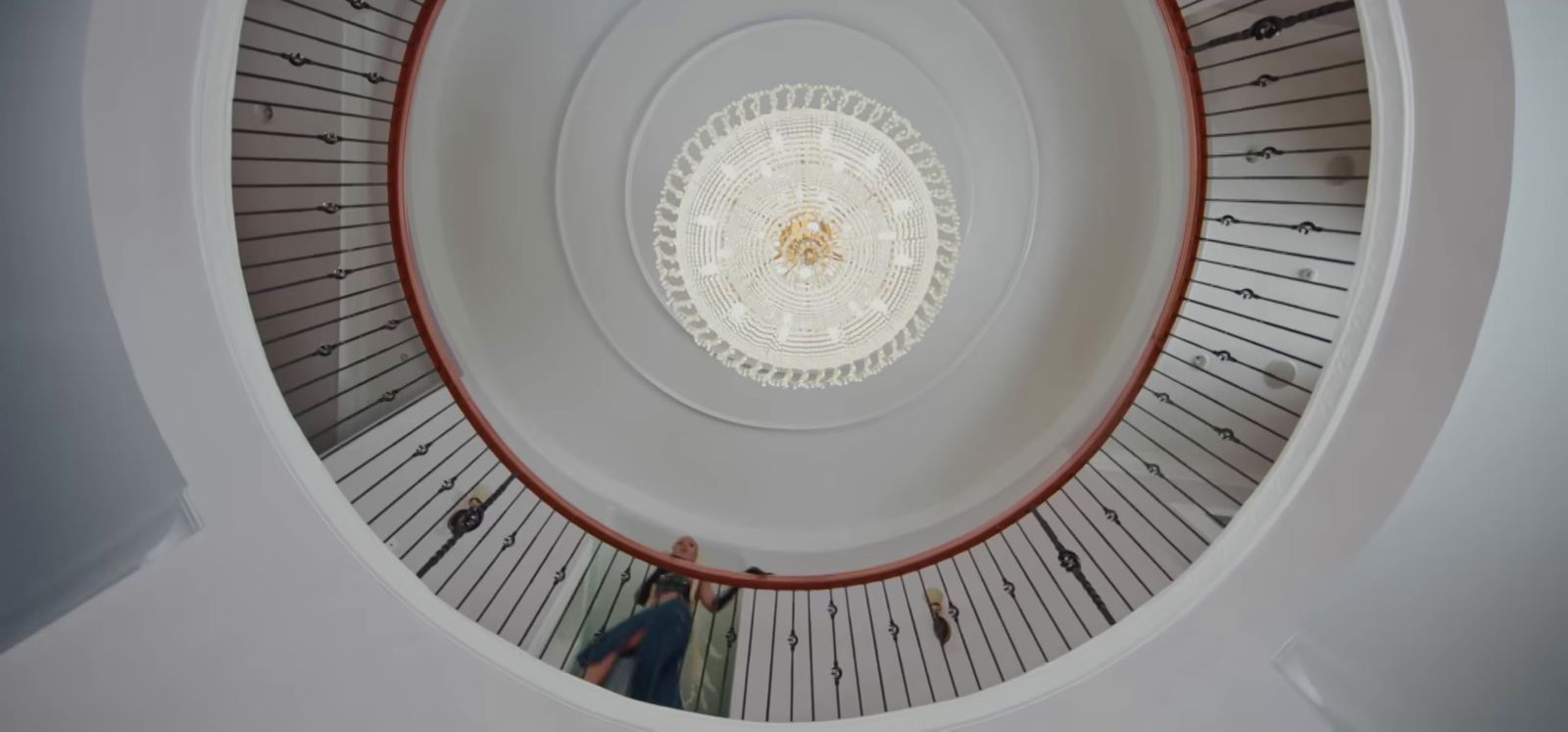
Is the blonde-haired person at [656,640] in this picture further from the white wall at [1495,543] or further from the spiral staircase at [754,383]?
the white wall at [1495,543]

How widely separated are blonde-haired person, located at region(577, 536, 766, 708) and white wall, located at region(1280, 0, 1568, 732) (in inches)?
118

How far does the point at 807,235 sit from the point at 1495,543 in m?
2.53

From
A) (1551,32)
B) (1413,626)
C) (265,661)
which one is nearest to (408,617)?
(265,661)

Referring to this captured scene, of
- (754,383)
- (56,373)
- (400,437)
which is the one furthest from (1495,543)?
(400,437)

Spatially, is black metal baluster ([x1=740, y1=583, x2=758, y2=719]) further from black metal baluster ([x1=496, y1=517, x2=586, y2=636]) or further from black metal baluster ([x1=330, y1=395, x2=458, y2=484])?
black metal baluster ([x1=330, y1=395, x2=458, y2=484])

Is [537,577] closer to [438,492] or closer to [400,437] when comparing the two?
[438,492]

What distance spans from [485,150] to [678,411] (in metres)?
2.03

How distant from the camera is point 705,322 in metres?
3.92

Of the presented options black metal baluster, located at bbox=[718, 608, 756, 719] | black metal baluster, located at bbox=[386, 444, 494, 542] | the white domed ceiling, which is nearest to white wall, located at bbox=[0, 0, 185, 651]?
black metal baluster, located at bbox=[386, 444, 494, 542]

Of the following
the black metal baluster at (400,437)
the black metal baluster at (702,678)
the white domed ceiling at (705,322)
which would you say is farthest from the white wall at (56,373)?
the black metal baluster at (702,678)

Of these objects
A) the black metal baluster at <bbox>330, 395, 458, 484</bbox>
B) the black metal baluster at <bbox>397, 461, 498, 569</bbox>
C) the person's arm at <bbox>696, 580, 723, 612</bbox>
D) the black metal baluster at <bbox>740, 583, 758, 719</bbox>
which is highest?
the black metal baluster at <bbox>330, 395, 458, 484</bbox>

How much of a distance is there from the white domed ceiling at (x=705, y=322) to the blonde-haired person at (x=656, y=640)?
55 centimetres

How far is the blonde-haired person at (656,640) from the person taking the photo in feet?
14.0

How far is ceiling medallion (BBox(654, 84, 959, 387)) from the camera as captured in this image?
3.18 metres
